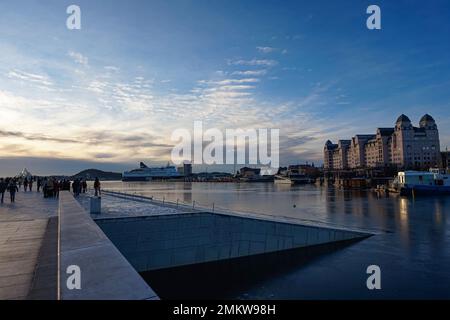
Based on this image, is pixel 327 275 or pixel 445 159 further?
pixel 445 159

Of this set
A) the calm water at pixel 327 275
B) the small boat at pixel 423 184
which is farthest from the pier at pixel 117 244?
the small boat at pixel 423 184

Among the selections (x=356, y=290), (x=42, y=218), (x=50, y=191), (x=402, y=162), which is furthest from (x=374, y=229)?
(x=402, y=162)

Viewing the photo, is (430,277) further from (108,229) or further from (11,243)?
(11,243)

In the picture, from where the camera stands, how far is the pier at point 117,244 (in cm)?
420

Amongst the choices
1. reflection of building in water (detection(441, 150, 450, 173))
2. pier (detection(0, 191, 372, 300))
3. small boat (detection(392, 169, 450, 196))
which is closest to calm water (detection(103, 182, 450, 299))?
pier (detection(0, 191, 372, 300))

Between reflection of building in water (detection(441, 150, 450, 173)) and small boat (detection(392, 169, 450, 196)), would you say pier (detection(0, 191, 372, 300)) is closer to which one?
small boat (detection(392, 169, 450, 196))

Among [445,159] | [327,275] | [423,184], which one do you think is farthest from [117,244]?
[445,159]

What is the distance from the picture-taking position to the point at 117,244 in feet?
42.5

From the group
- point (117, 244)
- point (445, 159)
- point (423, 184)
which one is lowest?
point (117, 244)

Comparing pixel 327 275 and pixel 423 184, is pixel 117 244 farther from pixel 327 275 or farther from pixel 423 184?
pixel 423 184

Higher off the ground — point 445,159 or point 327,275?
point 445,159

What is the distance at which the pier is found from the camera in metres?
4.20

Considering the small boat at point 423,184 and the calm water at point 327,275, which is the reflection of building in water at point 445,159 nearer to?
the small boat at point 423,184

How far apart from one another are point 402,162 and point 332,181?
41.5 meters
